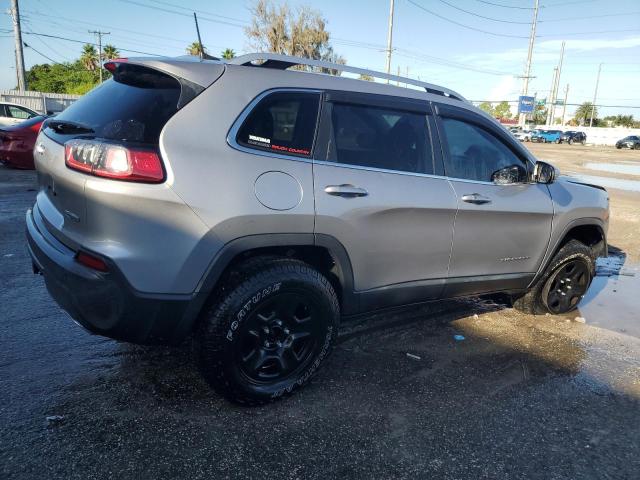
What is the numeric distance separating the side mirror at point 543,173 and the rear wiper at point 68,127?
3.18m

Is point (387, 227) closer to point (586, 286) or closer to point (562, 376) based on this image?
point (562, 376)

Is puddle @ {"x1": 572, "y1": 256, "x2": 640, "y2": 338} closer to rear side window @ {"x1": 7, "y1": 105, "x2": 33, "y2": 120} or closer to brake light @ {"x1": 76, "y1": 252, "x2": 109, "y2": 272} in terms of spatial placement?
brake light @ {"x1": 76, "y1": 252, "x2": 109, "y2": 272}

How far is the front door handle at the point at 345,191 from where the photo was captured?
2.75 metres

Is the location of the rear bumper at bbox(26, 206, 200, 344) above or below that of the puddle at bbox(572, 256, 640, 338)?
above

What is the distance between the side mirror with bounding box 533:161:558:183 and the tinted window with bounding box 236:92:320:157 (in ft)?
6.53

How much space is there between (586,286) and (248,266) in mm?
3518

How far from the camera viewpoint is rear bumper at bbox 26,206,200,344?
2.31 meters

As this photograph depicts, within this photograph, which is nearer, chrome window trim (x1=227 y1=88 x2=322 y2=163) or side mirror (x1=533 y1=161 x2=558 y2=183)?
chrome window trim (x1=227 y1=88 x2=322 y2=163)

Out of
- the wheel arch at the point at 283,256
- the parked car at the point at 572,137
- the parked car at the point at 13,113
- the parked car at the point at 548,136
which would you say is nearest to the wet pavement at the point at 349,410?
the wheel arch at the point at 283,256

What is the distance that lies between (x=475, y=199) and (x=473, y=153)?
1.42 ft

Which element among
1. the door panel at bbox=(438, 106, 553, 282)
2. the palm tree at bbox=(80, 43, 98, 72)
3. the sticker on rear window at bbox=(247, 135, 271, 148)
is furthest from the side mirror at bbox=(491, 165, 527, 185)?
the palm tree at bbox=(80, 43, 98, 72)

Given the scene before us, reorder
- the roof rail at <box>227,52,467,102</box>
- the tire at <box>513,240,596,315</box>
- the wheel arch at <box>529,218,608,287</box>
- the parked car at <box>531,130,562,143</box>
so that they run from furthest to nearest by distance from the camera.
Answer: the parked car at <box>531,130,562,143</box>
the tire at <box>513,240,596,315</box>
the wheel arch at <box>529,218,608,287</box>
the roof rail at <box>227,52,467,102</box>

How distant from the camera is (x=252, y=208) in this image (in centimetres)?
249

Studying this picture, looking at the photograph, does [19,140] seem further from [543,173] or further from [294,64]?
[543,173]
